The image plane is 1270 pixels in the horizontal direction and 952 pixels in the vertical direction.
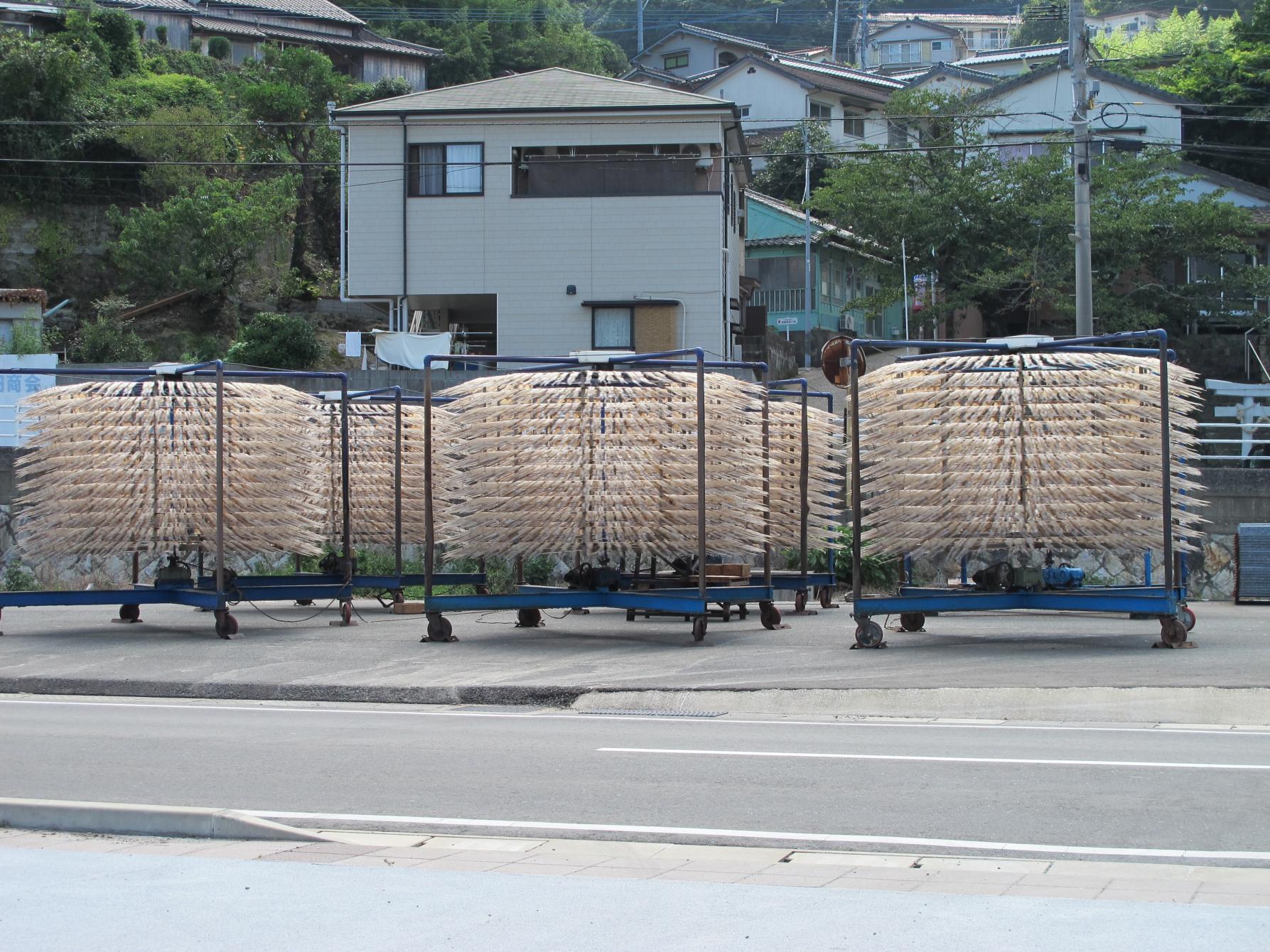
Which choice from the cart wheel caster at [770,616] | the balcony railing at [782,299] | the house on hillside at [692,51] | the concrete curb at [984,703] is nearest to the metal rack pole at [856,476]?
the cart wheel caster at [770,616]

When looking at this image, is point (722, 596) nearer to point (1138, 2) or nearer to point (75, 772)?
point (75, 772)

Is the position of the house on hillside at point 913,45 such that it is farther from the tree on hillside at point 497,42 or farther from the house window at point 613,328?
the house window at point 613,328

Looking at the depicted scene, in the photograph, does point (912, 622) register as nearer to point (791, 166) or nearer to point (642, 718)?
point (642, 718)

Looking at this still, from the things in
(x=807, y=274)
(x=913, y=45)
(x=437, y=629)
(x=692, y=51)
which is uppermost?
(x=913, y=45)

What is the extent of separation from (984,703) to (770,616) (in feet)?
18.2

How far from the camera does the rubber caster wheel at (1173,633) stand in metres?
14.5

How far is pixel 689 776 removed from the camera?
9039mm

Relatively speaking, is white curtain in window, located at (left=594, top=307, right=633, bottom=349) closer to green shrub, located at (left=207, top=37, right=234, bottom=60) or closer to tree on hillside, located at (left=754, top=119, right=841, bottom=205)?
tree on hillside, located at (left=754, top=119, right=841, bottom=205)

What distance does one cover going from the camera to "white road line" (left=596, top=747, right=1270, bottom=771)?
359 inches

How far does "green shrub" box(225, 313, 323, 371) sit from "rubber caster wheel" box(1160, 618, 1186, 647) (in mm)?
24295

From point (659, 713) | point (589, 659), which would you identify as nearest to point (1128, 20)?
point (589, 659)

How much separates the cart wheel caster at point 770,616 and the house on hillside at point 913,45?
8810cm

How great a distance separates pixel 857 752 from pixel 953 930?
422cm

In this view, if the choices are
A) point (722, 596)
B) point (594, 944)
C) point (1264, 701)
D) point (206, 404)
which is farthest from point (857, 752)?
point (206, 404)
